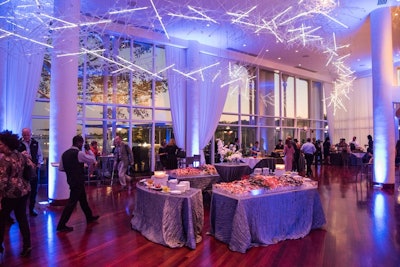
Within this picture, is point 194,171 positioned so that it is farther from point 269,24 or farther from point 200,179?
point 269,24

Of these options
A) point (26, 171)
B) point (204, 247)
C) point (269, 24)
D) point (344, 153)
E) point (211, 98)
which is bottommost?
point (204, 247)

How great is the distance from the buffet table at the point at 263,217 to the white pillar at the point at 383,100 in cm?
533

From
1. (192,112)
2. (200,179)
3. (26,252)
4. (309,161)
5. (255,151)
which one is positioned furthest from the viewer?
(309,161)

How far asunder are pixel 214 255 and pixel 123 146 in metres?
5.43

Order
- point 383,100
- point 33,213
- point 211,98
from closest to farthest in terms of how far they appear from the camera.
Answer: point 33,213 < point 383,100 < point 211,98

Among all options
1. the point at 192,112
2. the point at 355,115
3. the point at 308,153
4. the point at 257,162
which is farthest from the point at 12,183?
the point at 355,115

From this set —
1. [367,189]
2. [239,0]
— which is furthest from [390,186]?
[239,0]

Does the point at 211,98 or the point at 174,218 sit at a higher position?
the point at 211,98

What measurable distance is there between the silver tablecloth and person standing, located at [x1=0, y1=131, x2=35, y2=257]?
2.76 metres

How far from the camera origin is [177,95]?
12.1m

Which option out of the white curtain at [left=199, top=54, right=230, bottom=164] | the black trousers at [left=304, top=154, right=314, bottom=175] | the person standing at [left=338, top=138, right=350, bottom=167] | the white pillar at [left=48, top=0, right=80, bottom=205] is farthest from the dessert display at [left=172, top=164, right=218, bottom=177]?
the person standing at [left=338, top=138, right=350, bottom=167]

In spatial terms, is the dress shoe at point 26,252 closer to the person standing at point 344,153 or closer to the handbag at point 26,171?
the handbag at point 26,171

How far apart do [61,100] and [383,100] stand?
27.6 feet

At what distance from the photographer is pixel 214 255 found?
3.71 metres
